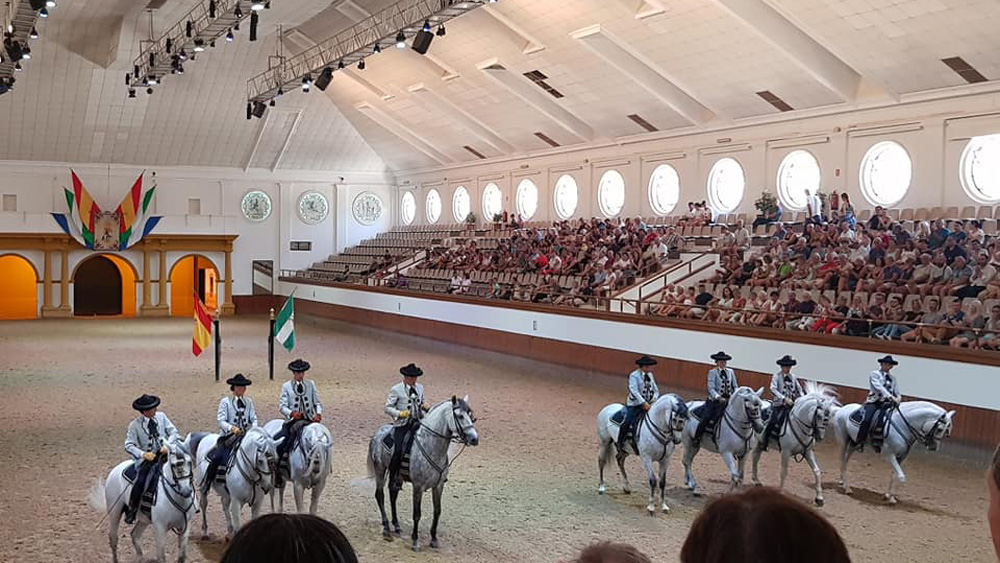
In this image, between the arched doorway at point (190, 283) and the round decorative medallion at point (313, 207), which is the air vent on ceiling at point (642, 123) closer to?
the round decorative medallion at point (313, 207)

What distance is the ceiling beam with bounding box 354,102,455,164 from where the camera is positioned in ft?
118

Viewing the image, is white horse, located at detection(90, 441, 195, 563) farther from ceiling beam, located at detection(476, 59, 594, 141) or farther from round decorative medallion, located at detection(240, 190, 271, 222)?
round decorative medallion, located at detection(240, 190, 271, 222)

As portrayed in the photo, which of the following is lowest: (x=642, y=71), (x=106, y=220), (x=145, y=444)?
(x=145, y=444)

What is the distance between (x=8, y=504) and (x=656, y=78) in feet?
62.1

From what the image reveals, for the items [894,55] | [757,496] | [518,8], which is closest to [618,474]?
[757,496]

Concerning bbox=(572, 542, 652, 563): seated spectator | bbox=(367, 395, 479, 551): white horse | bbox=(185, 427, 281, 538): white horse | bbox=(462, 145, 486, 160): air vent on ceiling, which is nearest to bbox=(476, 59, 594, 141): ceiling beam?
bbox=(462, 145, 486, 160): air vent on ceiling

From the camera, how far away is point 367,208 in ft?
141

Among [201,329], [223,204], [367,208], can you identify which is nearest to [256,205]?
[223,204]

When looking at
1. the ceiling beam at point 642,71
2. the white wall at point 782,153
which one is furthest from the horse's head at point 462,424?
the ceiling beam at point 642,71

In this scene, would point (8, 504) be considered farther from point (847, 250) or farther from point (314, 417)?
point (847, 250)

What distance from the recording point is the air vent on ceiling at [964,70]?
18.6m

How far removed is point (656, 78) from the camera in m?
24.7

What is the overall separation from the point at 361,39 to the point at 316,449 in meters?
19.3

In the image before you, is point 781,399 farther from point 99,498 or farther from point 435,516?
point 99,498
